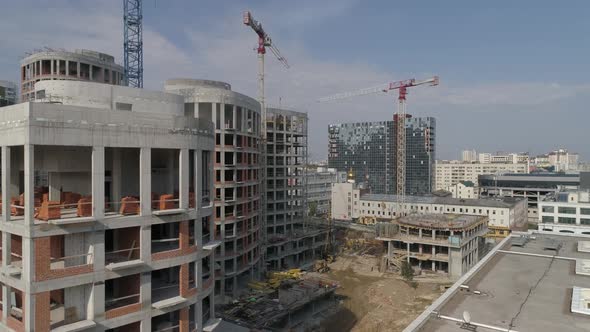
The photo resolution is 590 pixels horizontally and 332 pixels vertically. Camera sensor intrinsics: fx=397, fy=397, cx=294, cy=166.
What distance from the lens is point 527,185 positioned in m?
118

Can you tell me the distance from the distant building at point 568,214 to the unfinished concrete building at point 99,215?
66.6m

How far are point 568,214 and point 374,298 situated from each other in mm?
39612

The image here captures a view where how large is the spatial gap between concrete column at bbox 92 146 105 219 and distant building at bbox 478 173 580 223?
4784 inches

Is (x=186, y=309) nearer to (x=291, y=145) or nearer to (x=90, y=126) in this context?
(x=90, y=126)

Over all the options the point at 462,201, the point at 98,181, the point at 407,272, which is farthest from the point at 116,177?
the point at 462,201

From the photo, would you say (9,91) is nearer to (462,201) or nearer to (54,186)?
(54,186)

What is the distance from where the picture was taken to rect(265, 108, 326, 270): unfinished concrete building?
197 ft

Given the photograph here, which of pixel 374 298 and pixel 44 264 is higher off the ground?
pixel 44 264

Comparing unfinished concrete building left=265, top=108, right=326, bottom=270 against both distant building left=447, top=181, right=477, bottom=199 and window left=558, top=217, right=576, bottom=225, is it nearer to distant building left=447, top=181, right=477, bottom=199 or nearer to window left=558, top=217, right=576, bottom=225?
window left=558, top=217, right=576, bottom=225

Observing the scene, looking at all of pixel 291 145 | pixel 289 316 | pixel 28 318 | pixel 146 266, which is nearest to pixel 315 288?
pixel 289 316

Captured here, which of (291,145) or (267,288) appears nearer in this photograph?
(267,288)

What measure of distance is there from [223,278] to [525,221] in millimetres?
84406

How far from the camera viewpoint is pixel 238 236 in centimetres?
4650

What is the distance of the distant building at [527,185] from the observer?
11544 cm
